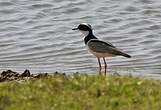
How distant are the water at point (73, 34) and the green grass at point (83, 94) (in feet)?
14.7

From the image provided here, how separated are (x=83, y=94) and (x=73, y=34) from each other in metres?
9.23

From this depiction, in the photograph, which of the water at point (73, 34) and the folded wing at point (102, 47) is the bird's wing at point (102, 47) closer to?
the folded wing at point (102, 47)

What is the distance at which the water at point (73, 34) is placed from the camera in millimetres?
13883

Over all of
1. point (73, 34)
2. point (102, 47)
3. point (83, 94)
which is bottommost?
point (73, 34)

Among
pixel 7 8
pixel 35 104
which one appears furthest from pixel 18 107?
pixel 7 8

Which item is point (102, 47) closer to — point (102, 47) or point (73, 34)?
point (102, 47)

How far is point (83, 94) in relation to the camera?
779 centimetres

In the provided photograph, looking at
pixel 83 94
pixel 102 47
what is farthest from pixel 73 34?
pixel 83 94

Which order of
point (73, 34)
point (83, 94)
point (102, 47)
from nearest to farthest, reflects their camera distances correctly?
point (83, 94) < point (102, 47) < point (73, 34)

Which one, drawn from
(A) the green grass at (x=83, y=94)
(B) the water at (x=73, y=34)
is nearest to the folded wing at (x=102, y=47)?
(B) the water at (x=73, y=34)

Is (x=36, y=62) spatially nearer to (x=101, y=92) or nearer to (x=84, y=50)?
(x=84, y=50)

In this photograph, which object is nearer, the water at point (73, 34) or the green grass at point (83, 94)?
the green grass at point (83, 94)

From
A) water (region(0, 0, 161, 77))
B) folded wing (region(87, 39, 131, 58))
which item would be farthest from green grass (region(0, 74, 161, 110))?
water (region(0, 0, 161, 77))

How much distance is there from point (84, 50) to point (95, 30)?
1.96 m
